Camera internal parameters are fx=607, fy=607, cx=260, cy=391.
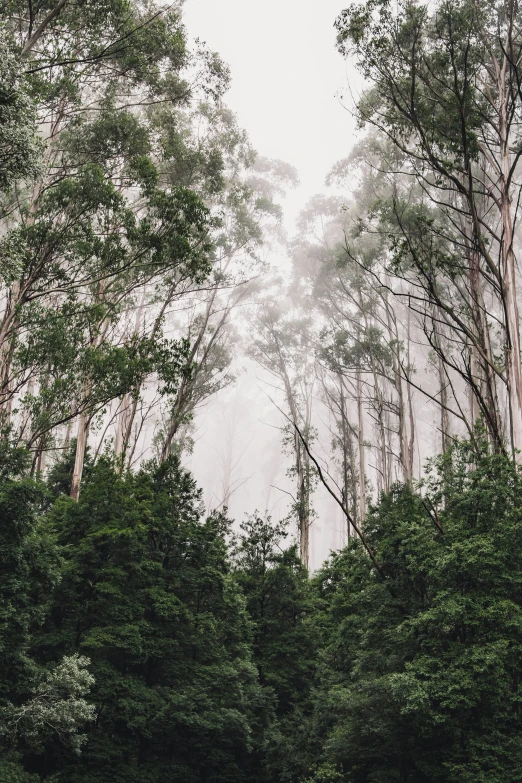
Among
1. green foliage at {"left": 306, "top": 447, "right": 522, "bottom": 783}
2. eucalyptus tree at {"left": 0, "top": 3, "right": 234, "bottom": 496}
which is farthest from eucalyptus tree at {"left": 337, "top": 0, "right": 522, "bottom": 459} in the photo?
eucalyptus tree at {"left": 0, "top": 3, "right": 234, "bottom": 496}

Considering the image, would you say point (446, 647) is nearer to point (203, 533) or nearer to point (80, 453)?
point (203, 533)

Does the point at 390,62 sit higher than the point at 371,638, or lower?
higher

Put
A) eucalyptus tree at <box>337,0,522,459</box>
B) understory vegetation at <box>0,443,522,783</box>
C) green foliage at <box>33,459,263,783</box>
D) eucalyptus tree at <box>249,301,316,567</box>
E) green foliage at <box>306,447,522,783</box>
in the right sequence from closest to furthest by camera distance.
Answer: green foliage at <box>306,447,522,783</box> < understory vegetation at <box>0,443,522,783</box> < eucalyptus tree at <box>337,0,522,459</box> < green foliage at <box>33,459,263,783</box> < eucalyptus tree at <box>249,301,316,567</box>

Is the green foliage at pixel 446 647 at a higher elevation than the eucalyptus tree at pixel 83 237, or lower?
lower

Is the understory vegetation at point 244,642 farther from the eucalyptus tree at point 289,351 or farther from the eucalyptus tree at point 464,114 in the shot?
the eucalyptus tree at point 289,351

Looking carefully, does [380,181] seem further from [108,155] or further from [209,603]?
[209,603]

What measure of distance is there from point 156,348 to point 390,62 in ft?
19.2

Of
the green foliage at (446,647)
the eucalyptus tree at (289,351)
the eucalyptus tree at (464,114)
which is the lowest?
the green foliage at (446,647)

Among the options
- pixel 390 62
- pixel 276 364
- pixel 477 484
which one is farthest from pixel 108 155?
pixel 276 364

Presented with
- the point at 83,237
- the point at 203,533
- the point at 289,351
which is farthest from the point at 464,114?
the point at 289,351

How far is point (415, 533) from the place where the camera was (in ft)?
25.9

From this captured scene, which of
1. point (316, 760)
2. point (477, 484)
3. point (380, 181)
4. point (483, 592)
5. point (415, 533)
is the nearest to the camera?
A: point (483, 592)

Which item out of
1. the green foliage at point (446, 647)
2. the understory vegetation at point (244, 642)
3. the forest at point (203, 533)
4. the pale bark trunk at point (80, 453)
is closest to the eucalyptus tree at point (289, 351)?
the forest at point (203, 533)

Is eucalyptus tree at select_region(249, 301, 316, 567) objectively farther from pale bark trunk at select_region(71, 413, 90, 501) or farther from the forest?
pale bark trunk at select_region(71, 413, 90, 501)
